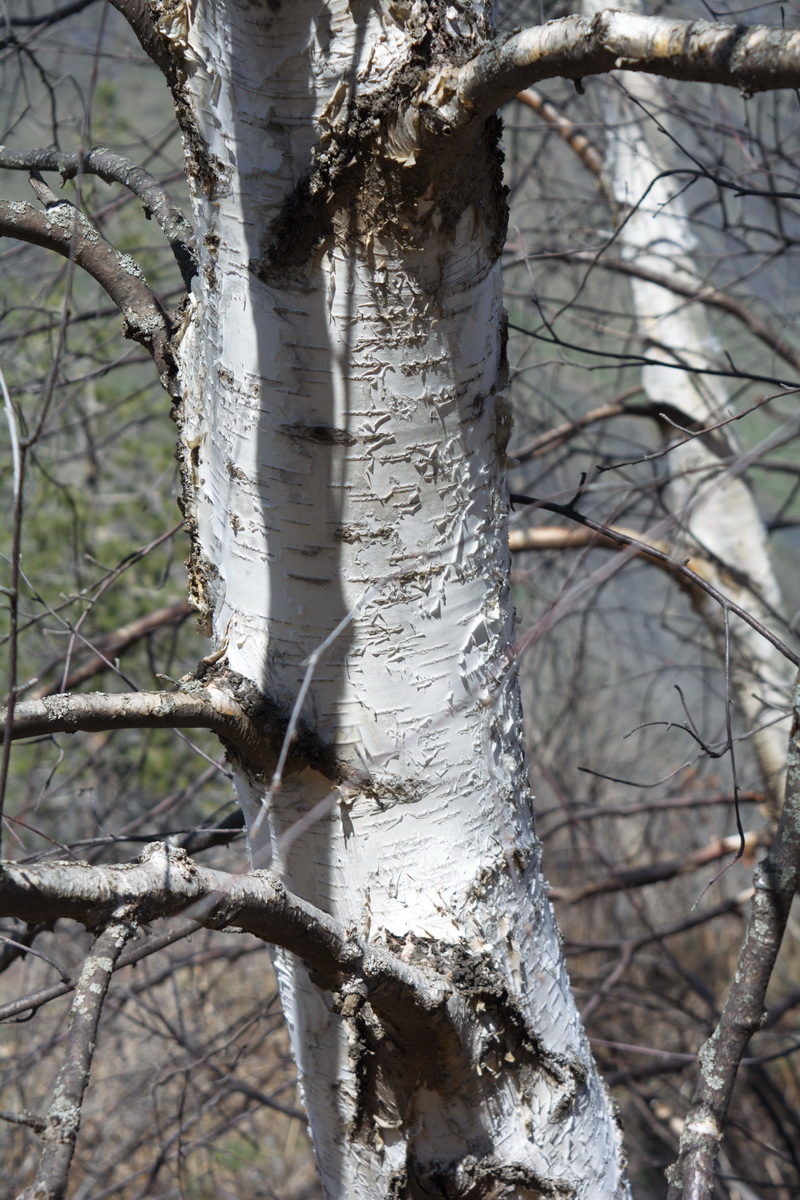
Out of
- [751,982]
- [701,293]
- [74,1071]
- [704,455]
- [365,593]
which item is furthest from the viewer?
[704,455]

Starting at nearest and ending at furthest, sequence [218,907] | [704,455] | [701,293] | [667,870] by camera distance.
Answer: [218,907]
[701,293]
[704,455]
[667,870]

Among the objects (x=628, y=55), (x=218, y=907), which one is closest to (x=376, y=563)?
(x=218, y=907)

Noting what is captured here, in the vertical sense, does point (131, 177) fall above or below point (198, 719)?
above

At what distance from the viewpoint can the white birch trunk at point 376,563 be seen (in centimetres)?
68

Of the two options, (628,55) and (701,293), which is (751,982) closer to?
(628,55)

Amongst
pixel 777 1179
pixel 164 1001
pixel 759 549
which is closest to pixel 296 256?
pixel 759 549

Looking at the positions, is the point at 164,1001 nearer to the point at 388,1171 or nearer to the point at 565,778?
the point at 565,778

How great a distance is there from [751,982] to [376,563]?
0.57 m

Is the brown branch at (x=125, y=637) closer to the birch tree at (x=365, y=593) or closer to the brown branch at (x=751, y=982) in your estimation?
the birch tree at (x=365, y=593)

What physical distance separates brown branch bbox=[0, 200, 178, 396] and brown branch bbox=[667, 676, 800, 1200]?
0.75 m

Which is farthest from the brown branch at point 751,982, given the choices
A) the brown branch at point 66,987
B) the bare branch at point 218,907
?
the brown branch at point 66,987

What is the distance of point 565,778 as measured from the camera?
386 cm

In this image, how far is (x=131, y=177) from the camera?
1.05 meters

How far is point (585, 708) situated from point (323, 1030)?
12.5 ft
